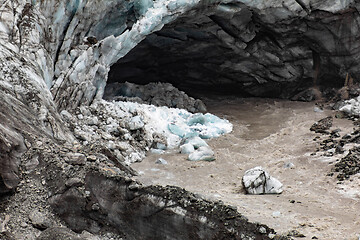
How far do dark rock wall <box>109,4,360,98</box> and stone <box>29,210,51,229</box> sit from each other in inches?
349

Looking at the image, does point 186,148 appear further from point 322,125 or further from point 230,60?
point 230,60

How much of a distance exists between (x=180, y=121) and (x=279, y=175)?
3924mm

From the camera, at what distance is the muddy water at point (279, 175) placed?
5.08 m

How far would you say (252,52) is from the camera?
13633 millimetres

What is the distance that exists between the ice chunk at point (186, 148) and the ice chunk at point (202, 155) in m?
0.24

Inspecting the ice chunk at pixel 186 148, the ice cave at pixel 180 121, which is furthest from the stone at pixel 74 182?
the ice chunk at pixel 186 148

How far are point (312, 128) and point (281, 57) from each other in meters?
4.27

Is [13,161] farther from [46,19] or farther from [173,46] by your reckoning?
[173,46]

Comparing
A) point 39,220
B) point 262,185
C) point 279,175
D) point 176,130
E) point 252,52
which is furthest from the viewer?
point 252,52

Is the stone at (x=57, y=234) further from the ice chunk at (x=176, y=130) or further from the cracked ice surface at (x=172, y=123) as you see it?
the ice chunk at (x=176, y=130)

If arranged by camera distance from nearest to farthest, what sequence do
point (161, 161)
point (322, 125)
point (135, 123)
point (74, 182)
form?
1. point (74, 182)
2. point (161, 161)
3. point (135, 123)
4. point (322, 125)

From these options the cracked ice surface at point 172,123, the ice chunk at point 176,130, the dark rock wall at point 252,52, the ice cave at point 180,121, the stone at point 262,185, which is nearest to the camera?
the ice cave at point 180,121

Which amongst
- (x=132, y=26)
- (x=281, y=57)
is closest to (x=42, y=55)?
(x=132, y=26)

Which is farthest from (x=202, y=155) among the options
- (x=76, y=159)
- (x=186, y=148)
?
(x=76, y=159)
